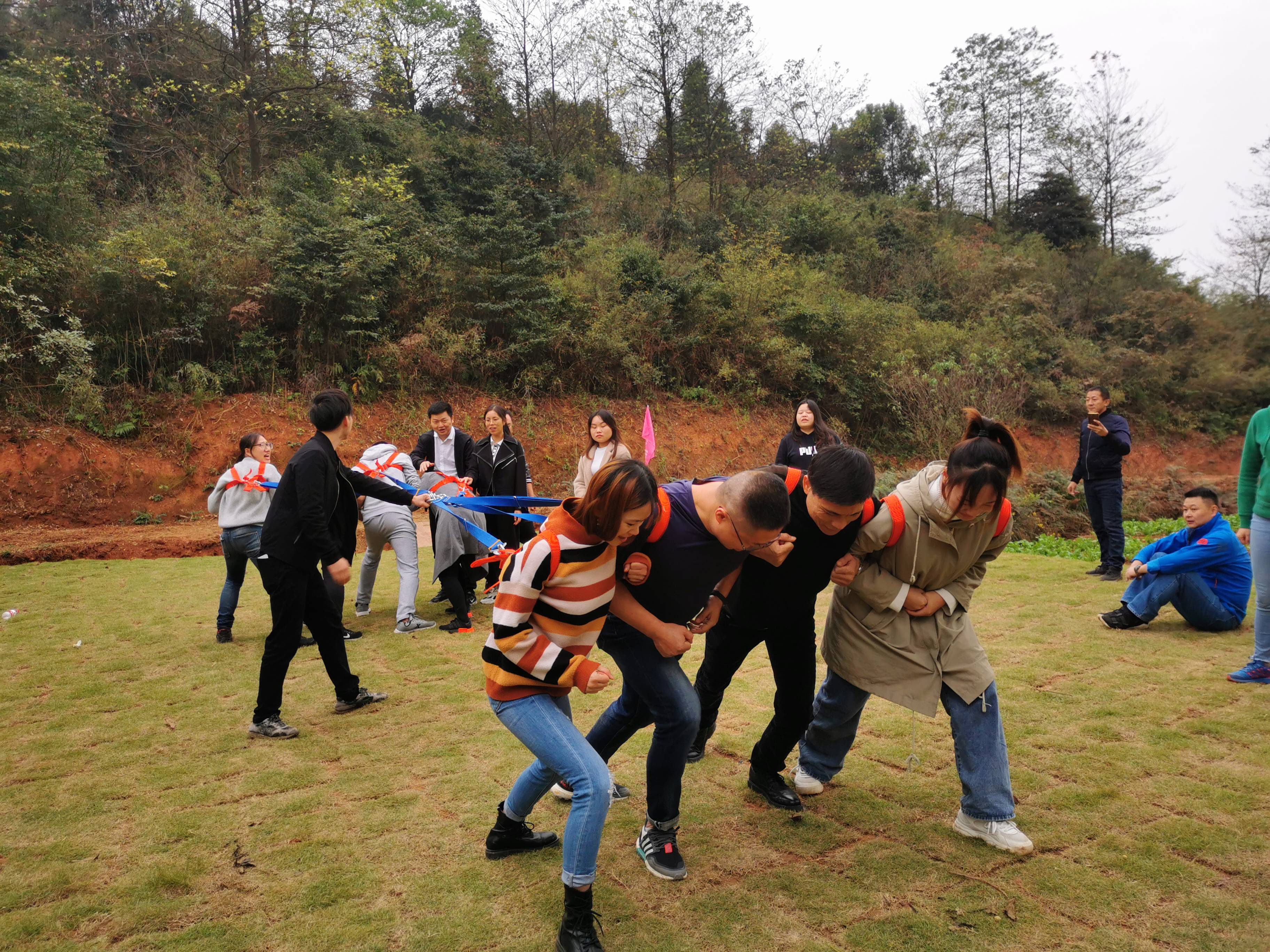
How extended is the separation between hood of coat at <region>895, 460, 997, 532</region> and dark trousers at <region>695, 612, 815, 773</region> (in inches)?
27.6

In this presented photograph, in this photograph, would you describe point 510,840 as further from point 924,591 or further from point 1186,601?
point 1186,601

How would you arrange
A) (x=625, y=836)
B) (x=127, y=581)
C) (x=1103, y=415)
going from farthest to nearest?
(x=127, y=581) < (x=1103, y=415) < (x=625, y=836)

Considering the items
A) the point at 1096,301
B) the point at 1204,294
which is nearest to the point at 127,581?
the point at 1096,301

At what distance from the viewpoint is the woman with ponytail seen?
3369mm

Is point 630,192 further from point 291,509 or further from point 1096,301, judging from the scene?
point 291,509

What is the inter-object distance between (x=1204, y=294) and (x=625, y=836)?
37992 millimetres

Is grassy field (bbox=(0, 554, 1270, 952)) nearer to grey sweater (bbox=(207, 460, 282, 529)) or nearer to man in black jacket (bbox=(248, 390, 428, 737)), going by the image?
man in black jacket (bbox=(248, 390, 428, 737))

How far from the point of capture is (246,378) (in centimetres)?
1670

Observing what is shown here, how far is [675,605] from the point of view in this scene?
9.98 ft

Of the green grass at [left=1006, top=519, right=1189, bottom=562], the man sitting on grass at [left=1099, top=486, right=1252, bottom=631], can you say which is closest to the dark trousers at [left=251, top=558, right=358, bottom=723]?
the man sitting on grass at [left=1099, top=486, right=1252, bottom=631]

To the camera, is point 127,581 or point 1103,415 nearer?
point 1103,415

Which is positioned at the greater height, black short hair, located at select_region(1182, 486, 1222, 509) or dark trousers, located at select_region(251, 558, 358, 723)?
black short hair, located at select_region(1182, 486, 1222, 509)

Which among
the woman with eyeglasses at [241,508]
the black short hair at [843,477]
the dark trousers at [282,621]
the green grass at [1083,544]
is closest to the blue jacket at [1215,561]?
the green grass at [1083,544]

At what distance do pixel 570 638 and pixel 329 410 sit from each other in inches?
115
